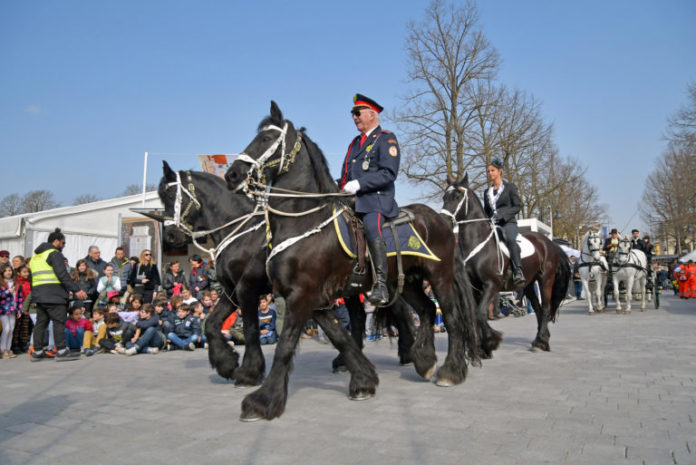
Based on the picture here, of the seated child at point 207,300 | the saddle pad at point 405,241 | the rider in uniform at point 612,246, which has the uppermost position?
the rider in uniform at point 612,246

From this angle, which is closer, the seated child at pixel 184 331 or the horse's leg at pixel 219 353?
the horse's leg at pixel 219 353

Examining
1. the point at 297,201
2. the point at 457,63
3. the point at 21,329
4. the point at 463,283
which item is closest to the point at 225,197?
the point at 297,201

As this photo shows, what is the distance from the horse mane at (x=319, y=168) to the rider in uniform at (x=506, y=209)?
404 cm

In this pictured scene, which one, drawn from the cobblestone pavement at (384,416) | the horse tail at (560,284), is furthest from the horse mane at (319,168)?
the horse tail at (560,284)

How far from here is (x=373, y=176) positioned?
5738mm

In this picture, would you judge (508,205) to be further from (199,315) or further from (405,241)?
(199,315)

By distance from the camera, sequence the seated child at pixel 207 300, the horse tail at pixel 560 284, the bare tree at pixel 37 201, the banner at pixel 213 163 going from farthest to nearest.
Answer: the bare tree at pixel 37 201, the banner at pixel 213 163, the seated child at pixel 207 300, the horse tail at pixel 560 284

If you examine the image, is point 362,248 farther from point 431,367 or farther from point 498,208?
point 498,208

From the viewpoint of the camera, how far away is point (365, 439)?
4.11 metres

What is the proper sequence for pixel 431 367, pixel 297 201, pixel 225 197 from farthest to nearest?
pixel 225 197 → pixel 431 367 → pixel 297 201

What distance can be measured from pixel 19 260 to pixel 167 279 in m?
3.35

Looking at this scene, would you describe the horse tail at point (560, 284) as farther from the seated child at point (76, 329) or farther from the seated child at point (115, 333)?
the seated child at point (76, 329)

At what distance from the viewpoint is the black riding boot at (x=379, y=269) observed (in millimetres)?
5652

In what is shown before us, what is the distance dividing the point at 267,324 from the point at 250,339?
5282 mm
